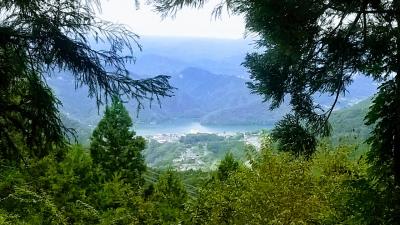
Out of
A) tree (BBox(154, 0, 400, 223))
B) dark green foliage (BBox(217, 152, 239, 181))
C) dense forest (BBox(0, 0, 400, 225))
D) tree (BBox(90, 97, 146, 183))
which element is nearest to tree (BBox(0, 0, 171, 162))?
dense forest (BBox(0, 0, 400, 225))

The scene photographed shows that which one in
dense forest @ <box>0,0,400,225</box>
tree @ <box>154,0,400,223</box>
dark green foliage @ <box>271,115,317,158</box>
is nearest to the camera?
dense forest @ <box>0,0,400,225</box>

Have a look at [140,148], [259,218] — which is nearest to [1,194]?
[259,218]

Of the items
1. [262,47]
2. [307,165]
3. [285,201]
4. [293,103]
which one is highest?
[262,47]

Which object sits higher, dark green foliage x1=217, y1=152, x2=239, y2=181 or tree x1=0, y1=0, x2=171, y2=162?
tree x1=0, y1=0, x2=171, y2=162

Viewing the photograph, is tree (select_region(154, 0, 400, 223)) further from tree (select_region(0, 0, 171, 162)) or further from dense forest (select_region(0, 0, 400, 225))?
tree (select_region(0, 0, 171, 162))

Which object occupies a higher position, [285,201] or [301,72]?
[301,72]

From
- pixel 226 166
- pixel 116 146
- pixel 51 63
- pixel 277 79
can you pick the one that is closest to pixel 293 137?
pixel 277 79

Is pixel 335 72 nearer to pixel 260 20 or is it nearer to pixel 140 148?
pixel 260 20
